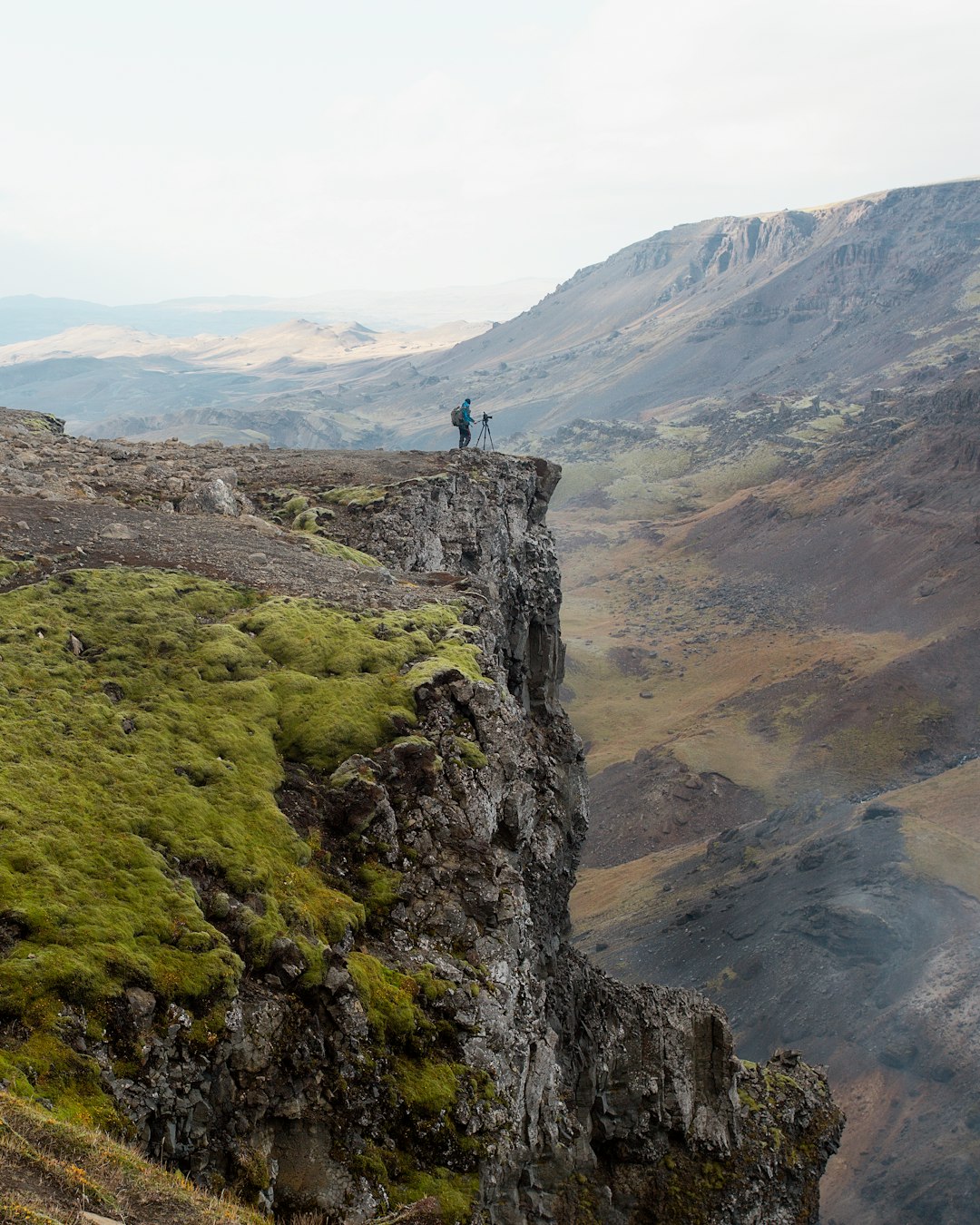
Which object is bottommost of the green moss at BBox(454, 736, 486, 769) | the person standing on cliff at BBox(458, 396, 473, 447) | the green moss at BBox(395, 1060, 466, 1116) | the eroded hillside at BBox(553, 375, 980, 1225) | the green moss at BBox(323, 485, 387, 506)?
the eroded hillside at BBox(553, 375, 980, 1225)

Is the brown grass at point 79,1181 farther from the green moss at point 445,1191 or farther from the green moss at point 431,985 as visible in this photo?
the green moss at point 431,985

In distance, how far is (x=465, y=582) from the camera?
914 inches

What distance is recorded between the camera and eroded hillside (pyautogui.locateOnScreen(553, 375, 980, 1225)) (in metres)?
40.6

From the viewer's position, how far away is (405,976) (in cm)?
1221

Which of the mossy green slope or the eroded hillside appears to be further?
the eroded hillside

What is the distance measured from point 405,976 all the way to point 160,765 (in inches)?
178

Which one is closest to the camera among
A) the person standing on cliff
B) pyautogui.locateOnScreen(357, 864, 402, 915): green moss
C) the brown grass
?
A: the brown grass

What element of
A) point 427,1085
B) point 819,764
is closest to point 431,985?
point 427,1085

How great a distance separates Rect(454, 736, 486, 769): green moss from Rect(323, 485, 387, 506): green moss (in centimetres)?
1426

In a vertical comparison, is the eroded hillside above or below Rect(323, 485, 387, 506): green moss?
below

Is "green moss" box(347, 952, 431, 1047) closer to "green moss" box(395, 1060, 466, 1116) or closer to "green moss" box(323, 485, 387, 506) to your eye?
"green moss" box(395, 1060, 466, 1116)

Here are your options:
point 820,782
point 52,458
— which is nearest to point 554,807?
point 52,458

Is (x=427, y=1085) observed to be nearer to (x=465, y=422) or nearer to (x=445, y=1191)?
(x=445, y=1191)

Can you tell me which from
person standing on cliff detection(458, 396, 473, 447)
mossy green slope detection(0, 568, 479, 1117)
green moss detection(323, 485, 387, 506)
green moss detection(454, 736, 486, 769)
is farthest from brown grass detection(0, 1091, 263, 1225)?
person standing on cliff detection(458, 396, 473, 447)
